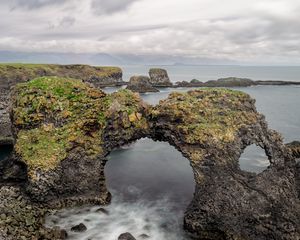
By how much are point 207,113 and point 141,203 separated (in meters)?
13.3

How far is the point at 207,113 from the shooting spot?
139 feet

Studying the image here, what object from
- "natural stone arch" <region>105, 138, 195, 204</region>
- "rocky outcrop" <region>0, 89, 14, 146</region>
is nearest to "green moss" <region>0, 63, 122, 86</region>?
"rocky outcrop" <region>0, 89, 14, 146</region>

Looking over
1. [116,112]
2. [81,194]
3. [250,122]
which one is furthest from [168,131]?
[81,194]

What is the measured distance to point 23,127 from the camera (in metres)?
45.0

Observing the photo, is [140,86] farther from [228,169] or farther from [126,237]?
[126,237]

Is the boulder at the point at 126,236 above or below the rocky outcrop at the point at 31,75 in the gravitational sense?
below

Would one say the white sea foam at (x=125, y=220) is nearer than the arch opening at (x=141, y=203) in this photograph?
Yes

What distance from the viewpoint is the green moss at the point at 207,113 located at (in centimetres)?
4047

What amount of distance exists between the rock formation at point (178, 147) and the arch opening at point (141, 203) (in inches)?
89.6

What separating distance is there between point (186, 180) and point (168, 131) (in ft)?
36.7

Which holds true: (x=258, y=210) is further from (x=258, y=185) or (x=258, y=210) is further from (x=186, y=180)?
(x=186, y=180)

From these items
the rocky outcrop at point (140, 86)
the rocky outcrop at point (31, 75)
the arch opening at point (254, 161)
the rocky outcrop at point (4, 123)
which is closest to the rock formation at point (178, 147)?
the arch opening at point (254, 161)

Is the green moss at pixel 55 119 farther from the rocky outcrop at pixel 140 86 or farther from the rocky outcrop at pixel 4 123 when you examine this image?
the rocky outcrop at pixel 140 86

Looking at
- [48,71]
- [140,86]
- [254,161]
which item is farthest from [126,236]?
[140,86]
